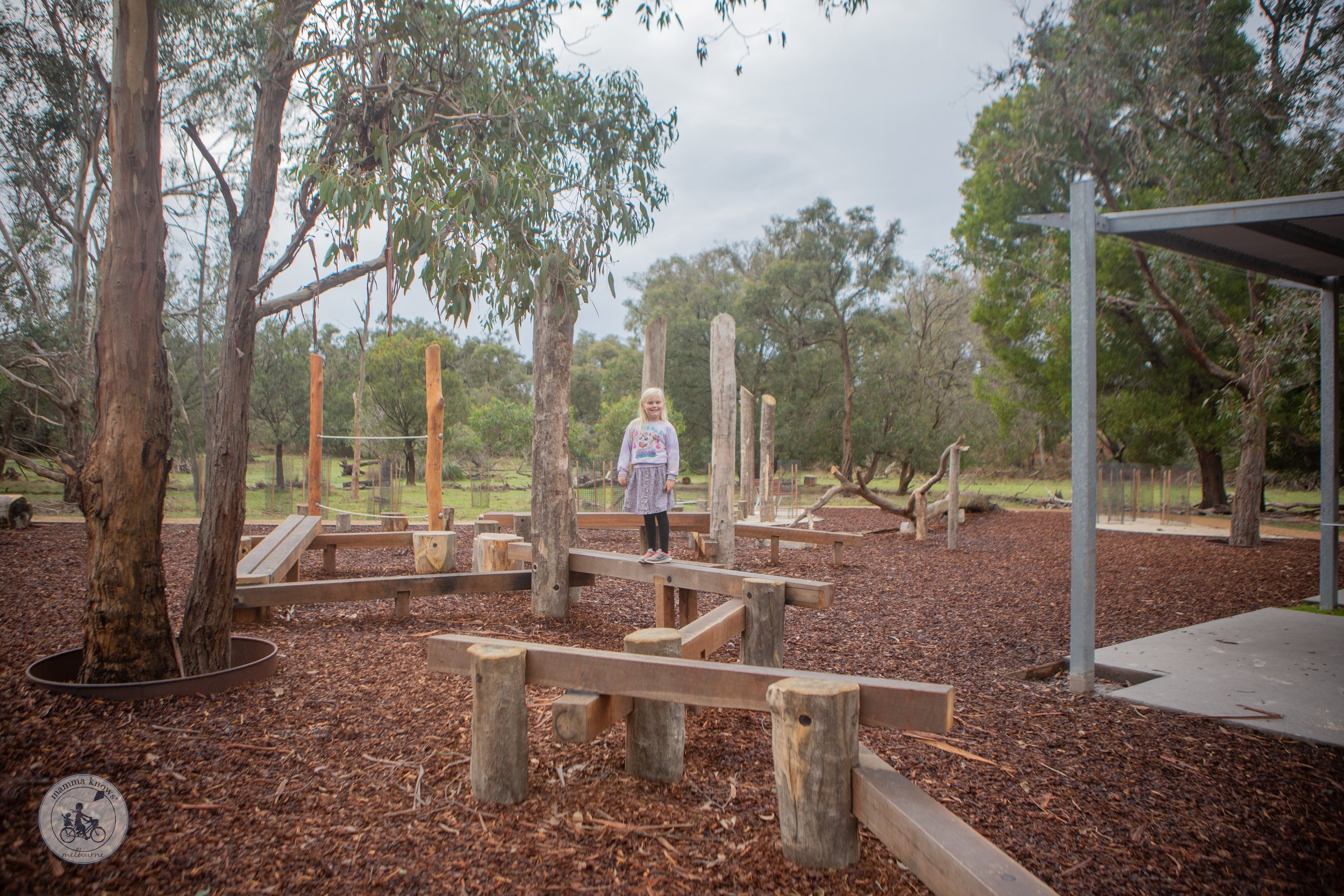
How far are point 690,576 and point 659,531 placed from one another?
2.90 ft

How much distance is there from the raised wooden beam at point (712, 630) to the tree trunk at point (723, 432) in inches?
130

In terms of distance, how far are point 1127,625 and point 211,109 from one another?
18017mm

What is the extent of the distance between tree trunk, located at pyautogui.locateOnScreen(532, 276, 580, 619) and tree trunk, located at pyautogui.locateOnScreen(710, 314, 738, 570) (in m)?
2.44

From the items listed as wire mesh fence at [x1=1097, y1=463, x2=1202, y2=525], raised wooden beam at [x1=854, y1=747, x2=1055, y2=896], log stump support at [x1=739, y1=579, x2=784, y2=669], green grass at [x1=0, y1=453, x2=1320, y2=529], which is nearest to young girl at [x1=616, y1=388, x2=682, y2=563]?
log stump support at [x1=739, y1=579, x2=784, y2=669]

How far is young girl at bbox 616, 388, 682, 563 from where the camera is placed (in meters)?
5.68

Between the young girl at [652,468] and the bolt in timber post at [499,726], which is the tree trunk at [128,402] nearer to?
the bolt in timber post at [499,726]

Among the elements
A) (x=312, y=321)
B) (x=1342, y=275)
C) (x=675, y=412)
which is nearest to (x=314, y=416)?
(x=312, y=321)

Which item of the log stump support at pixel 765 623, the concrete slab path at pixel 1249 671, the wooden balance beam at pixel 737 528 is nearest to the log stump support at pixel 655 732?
the log stump support at pixel 765 623

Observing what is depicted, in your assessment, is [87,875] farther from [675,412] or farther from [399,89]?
[675,412]

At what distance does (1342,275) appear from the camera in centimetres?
605

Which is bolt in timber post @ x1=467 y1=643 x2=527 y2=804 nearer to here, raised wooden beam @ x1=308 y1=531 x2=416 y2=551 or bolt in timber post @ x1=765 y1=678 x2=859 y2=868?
bolt in timber post @ x1=765 y1=678 x2=859 y2=868

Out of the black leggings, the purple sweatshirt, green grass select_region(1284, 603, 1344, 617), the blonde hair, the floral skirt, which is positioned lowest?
green grass select_region(1284, 603, 1344, 617)

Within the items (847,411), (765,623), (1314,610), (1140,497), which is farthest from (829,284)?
(765,623)

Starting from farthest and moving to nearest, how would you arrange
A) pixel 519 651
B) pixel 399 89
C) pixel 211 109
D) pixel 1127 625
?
pixel 211 109 → pixel 1127 625 → pixel 399 89 → pixel 519 651
